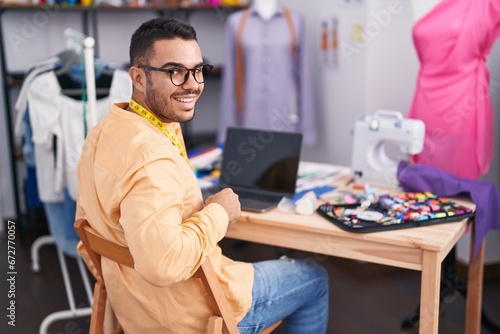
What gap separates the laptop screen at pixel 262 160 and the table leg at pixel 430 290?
0.64 metres

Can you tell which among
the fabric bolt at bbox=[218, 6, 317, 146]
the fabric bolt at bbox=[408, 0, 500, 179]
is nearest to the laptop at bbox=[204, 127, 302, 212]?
the fabric bolt at bbox=[408, 0, 500, 179]

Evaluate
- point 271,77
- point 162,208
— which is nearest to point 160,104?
point 162,208

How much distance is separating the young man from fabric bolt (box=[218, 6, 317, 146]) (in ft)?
7.08

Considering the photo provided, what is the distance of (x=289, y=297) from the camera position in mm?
1828

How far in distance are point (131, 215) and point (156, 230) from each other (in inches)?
2.9

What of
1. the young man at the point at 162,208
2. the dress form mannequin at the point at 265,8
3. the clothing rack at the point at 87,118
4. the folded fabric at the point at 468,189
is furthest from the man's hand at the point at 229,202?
the dress form mannequin at the point at 265,8

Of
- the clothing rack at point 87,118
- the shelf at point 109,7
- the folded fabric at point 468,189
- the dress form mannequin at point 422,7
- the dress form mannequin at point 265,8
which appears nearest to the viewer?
the folded fabric at point 468,189

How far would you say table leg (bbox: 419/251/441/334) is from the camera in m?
1.75

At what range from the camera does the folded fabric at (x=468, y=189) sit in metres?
2.10

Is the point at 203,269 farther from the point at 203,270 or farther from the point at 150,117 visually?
the point at 150,117

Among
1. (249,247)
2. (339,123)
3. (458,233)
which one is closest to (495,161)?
(339,123)

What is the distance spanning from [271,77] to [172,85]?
7.94 ft

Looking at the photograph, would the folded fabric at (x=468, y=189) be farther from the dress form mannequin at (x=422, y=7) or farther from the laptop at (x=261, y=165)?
the dress form mannequin at (x=422, y=7)

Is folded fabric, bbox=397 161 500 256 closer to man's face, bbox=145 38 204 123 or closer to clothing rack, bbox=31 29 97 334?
man's face, bbox=145 38 204 123
